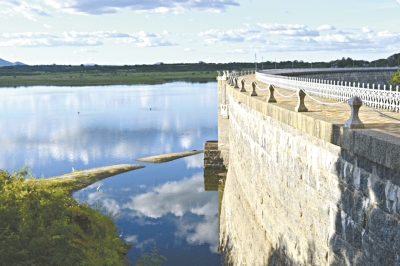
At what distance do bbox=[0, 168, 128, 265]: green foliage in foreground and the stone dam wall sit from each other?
4.51 m

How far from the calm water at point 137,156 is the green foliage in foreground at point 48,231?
1.71 metres

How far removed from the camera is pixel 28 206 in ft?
53.4

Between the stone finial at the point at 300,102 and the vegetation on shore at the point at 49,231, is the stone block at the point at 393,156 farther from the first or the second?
the vegetation on shore at the point at 49,231

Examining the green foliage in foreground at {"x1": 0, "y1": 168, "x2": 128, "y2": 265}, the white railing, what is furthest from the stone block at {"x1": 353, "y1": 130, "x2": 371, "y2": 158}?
the green foliage in foreground at {"x1": 0, "y1": 168, "x2": 128, "y2": 265}

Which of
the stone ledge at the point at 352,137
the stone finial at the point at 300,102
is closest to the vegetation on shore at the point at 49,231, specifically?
the stone ledge at the point at 352,137

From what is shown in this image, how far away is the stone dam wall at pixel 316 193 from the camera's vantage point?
6.62 meters

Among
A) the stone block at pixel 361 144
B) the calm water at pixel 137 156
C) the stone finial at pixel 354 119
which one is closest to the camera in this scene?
the stone block at pixel 361 144

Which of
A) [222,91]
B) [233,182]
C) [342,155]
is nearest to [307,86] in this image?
[233,182]

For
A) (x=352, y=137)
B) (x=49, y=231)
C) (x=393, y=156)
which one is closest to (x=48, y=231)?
(x=49, y=231)

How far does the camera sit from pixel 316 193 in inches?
365

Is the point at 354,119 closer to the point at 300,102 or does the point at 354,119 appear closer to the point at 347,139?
the point at 347,139

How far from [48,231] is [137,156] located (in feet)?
88.8

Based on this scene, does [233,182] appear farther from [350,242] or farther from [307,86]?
[350,242]

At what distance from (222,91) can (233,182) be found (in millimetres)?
15455
